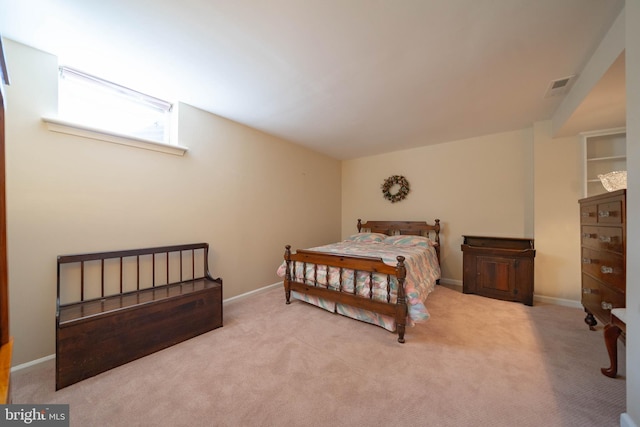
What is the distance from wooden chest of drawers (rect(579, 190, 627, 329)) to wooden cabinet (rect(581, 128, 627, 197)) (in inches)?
38.7

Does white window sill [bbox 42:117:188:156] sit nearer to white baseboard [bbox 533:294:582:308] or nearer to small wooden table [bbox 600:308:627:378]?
small wooden table [bbox 600:308:627:378]

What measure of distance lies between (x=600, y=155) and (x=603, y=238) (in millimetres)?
1810

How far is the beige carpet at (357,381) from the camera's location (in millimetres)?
1317

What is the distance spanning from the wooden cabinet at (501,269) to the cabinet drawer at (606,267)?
2.54 ft

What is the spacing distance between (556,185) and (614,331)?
83.7 inches

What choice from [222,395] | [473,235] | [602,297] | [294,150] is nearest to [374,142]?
[294,150]

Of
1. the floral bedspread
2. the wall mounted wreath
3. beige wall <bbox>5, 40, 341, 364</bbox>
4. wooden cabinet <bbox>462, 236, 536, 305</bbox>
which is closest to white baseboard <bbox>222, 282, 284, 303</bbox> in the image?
beige wall <bbox>5, 40, 341, 364</bbox>

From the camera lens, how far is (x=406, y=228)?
4.14m

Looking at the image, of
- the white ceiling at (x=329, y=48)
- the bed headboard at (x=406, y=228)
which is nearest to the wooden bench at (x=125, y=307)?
the white ceiling at (x=329, y=48)

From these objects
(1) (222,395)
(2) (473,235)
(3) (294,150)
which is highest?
(3) (294,150)

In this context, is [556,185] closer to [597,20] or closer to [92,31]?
[597,20]

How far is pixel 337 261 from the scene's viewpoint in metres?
2.52

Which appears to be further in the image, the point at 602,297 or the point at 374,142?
the point at 374,142

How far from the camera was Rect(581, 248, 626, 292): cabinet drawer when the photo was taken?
5.19 ft
